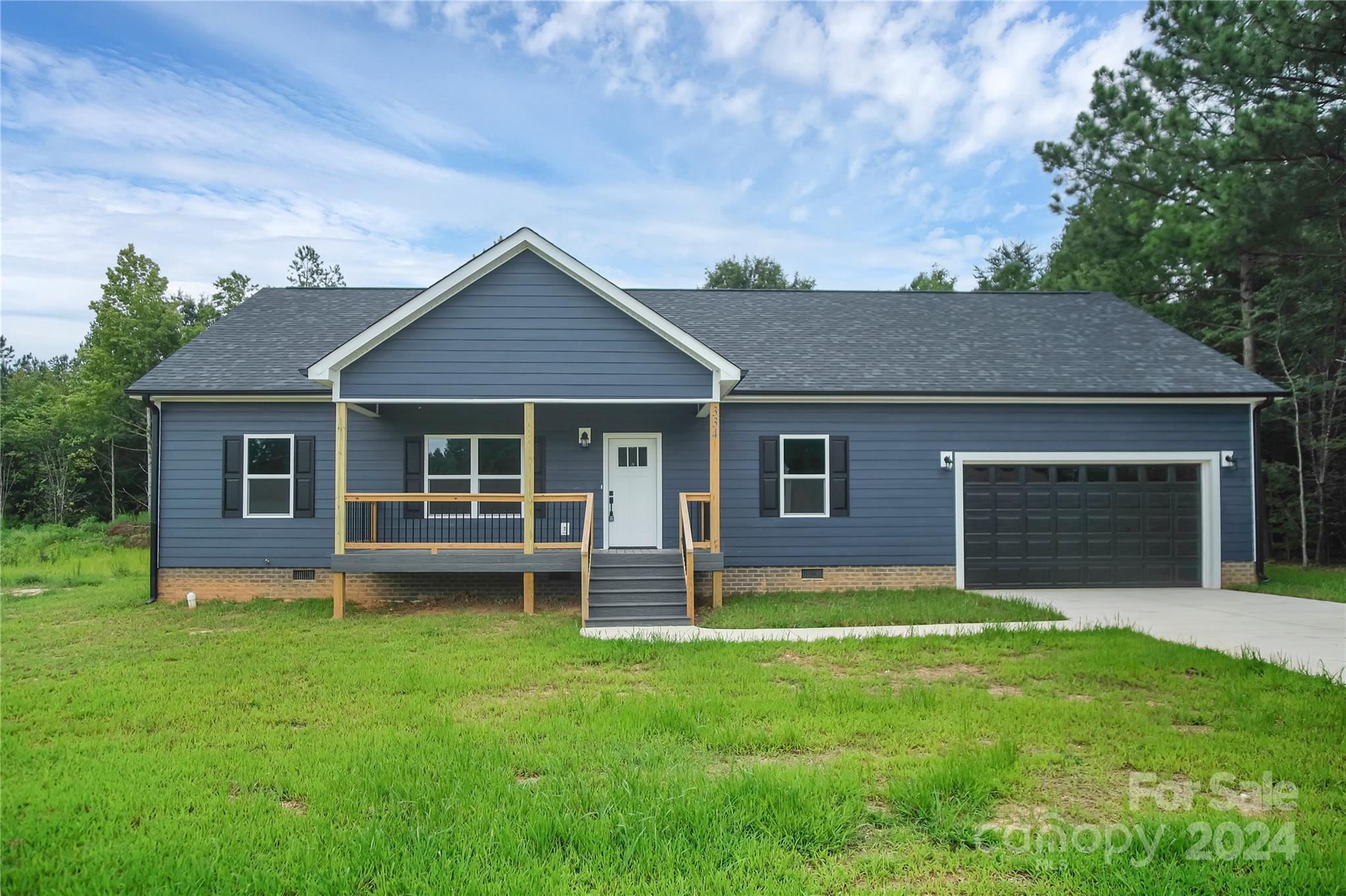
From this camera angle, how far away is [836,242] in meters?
37.1

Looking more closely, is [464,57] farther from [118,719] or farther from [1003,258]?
[1003,258]

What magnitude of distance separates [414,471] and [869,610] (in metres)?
7.76

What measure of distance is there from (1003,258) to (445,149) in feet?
105

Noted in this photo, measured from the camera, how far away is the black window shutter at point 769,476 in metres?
12.3

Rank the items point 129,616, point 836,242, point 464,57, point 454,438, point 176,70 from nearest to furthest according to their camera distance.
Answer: point 129,616 → point 176,70 → point 454,438 → point 464,57 → point 836,242

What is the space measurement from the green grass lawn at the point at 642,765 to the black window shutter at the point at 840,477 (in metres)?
4.56

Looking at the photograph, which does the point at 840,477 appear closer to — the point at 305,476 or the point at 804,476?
the point at 804,476

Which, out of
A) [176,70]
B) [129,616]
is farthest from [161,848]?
[176,70]

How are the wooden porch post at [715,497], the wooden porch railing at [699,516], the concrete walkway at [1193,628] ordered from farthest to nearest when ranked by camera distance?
the wooden porch railing at [699,516] < the wooden porch post at [715,497] < the concrete walkway at [1193,628]

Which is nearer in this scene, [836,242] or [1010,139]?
[1010,139]

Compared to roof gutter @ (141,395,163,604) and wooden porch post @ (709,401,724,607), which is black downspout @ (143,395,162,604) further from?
wooden porch post @ (709,401,724,607)

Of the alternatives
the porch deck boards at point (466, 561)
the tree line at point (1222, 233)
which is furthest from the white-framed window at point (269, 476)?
the tree line at point (1222, 233)

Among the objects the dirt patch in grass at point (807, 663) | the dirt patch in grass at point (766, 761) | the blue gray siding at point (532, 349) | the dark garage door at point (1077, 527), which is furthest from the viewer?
the dark garage door at point (1077, 527)

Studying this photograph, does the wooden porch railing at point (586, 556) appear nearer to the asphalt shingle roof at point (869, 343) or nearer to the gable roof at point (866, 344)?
the gable roof at point (866, 344)
